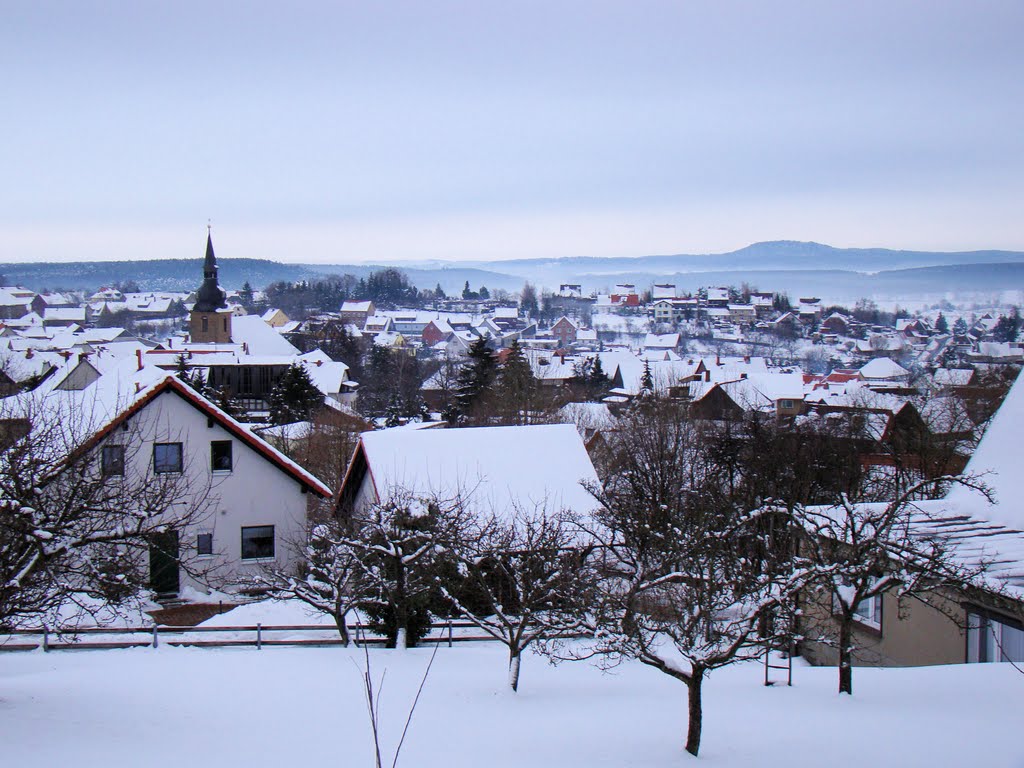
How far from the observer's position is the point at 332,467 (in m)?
30.7

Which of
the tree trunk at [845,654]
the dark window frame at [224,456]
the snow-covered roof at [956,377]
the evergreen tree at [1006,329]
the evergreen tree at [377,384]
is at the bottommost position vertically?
the evergreen tree at [377,384]

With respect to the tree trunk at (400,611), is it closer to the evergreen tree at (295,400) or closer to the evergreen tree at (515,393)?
the evergreen tree at (515,393)

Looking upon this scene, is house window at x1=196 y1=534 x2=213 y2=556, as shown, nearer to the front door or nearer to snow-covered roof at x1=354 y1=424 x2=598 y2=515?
the front door

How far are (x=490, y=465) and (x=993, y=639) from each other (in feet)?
35.6

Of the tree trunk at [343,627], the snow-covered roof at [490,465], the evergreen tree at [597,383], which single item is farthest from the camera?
the evergreen tree at [597,383]

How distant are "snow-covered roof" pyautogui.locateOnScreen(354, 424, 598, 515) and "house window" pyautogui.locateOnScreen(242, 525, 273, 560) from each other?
121 inches

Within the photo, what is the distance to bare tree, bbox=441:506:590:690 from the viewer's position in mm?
10938

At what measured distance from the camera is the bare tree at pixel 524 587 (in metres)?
10.9

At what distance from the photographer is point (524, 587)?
12141 millimetres

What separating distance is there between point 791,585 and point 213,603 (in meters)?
14.0

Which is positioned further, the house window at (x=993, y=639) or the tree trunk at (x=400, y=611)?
the tree trunk at (x=400, y=611)

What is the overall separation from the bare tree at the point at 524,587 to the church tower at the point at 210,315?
252ft

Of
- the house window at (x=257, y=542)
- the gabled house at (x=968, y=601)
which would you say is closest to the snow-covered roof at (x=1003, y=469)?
the gabled house at (x=968, y=601)

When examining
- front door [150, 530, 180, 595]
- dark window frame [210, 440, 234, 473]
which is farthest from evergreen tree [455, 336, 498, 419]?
front door [150, 530, 180, 595]
